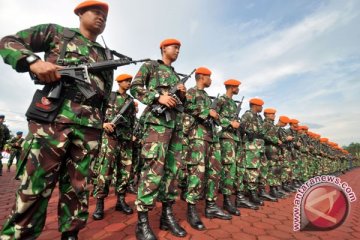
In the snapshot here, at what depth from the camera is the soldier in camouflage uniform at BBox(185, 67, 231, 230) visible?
3.32m

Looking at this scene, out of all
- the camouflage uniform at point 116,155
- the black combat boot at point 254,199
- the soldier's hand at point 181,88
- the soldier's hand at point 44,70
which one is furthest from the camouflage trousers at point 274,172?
the soldier's hand at point 44,70

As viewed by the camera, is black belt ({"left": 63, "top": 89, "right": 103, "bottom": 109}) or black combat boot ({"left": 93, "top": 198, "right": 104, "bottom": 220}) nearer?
black belt ({"left": 63, "top": 89, "right": 103, "bottom": 109})

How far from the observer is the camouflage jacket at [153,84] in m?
2.77

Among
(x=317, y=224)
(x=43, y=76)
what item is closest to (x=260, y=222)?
(x=317, y=224)

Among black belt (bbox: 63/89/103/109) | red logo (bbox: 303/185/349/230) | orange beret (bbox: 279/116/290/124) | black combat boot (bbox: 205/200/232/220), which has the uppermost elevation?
orange beret (bbox: 279/116/290/124)

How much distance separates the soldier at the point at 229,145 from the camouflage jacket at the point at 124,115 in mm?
1669

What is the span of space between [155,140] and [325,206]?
1779 millimetres

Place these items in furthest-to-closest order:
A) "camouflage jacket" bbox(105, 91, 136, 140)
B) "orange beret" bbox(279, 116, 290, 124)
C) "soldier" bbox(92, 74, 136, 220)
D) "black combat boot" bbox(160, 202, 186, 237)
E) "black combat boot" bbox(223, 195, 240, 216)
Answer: "orange beret" bbox(279, 116, 290, 124)
"camouflage jacket" bbox(105, 91, 136, 140)
"black combat boot" bbox(223, 195, 240, 216)
"soldier" bbox(92, 74, 136, 220)
"black combat boot" bbox(160, 202, 186, 237)

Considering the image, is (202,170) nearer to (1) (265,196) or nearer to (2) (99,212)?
(2) (99,212)

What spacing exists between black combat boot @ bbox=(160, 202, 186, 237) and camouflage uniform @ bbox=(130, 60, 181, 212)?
0.12 meters

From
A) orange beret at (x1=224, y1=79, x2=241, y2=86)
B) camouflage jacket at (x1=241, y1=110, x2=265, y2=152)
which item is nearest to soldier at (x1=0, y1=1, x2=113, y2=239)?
orange beret at (x1=224, y1=79, x2=241, y2=86)

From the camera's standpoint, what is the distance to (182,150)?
9.99 feet

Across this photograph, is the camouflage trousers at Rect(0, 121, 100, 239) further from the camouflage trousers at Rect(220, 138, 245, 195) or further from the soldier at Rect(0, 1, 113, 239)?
the camouflage trousers at Rect(220, 138, 245, 195)

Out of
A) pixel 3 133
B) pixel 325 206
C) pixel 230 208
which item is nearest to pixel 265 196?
pixel 230 208
